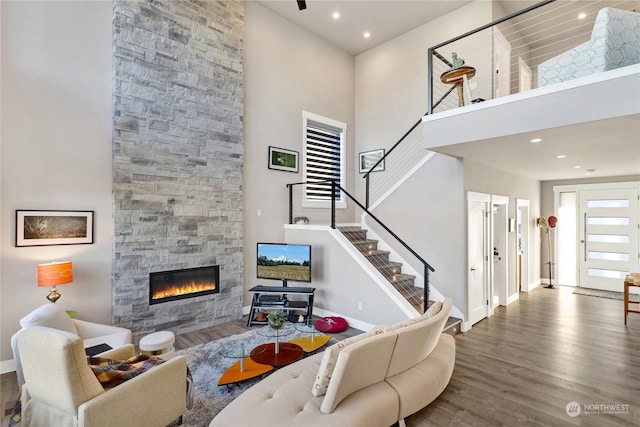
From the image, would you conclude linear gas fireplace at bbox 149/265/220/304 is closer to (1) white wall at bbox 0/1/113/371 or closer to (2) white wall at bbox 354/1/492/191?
(1) white wall at bbox 0/1/113/371

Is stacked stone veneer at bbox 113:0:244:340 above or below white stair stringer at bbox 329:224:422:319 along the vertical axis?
above

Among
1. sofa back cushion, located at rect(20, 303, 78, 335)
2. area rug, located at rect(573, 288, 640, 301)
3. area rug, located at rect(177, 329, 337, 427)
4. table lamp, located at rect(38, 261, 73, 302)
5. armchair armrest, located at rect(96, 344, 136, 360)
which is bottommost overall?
area rug, located at rect(177, 329, 337, 427)

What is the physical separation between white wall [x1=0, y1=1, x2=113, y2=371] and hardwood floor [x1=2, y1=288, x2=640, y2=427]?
102 centimetres

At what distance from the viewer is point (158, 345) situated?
325cm

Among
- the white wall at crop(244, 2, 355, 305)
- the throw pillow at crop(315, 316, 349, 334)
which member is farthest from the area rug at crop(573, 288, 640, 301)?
the white wall at crop(244, 2, 355, 305)

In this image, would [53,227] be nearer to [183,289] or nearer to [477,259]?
[183,289]

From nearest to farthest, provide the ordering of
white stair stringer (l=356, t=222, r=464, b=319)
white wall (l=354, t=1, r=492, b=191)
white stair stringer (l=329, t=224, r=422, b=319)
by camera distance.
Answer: white stair stringer (l=329, t=224, r=422, b=319), white stair stringer (l=356, t=222, r=464, b=319), white wall (l=354, t=1, r=492, b=191)

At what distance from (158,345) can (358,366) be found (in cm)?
226

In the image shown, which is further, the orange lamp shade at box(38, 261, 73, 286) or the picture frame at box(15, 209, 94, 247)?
the picture frame at box(15, 209, 94, 247)

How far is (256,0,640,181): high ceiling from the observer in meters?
3.64

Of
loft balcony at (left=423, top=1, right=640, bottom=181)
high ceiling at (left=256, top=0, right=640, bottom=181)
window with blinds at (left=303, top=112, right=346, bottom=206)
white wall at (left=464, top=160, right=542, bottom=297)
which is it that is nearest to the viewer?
loft balcony at (left=423, top=1, right=640, bottom=181)

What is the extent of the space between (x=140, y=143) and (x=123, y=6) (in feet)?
5.95

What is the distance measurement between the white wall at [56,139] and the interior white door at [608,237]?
9703 millimetres

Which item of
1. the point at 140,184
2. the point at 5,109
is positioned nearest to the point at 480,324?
the point at 140,184
